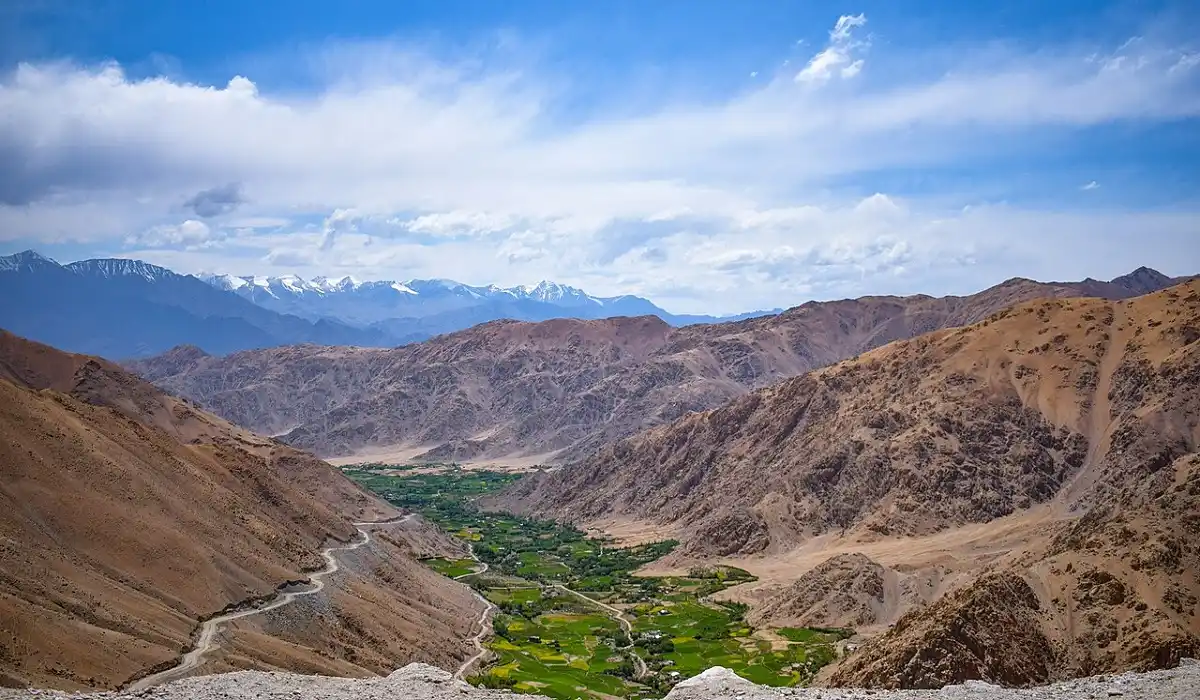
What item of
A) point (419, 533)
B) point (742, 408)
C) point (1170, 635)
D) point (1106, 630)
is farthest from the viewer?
point (742, 408)

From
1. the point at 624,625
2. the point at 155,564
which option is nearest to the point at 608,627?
the point at 624,625

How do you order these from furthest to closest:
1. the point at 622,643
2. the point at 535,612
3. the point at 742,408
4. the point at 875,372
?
the point at 742,408 → the point at 875,372 → the point at 535,612 → the point at 622,643

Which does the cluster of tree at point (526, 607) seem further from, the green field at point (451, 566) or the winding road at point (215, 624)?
the winding road at point (215, 624)

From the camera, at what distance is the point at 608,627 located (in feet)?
276

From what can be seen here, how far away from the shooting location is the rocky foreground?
27.3m

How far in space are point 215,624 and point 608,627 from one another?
4055 cm

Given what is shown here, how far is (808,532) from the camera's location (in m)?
116

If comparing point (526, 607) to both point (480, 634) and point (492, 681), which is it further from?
point (492, 681)

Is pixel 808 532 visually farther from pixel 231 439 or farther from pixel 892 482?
pixel 231 439

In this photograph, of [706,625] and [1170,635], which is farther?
[706,625]

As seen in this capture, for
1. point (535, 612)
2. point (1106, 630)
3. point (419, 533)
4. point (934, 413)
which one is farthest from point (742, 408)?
point (1106, 630)

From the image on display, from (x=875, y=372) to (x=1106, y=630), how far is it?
317ft

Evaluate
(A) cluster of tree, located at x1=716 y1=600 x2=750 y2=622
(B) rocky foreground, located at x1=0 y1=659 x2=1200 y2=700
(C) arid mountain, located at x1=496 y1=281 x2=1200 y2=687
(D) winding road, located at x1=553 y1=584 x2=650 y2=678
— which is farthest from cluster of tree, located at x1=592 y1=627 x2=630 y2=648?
(B) rocky foreground, located at x1=0 y1=659 x2=1200 y2=700

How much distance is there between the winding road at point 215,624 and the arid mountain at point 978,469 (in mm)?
30056
